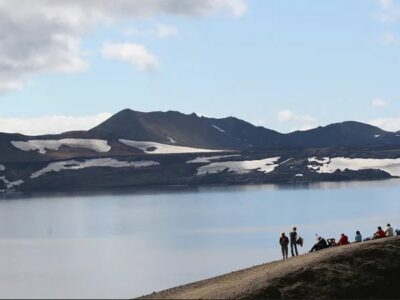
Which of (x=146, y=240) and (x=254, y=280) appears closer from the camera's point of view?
(x=254, y=280)

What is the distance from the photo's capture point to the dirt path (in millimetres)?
35438

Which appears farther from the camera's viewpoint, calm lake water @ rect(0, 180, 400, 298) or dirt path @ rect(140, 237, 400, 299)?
calm lake water @ rect(0, 180, 400, 298)

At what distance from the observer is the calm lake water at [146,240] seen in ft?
188

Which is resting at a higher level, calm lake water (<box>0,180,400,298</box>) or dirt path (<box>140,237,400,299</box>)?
dirt path (<box>140,237,400,299</box>)

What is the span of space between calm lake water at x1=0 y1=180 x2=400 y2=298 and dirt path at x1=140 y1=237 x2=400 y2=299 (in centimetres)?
547

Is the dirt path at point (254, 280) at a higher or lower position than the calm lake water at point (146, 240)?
higher

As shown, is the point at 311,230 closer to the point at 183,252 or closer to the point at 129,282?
the point at 183,252

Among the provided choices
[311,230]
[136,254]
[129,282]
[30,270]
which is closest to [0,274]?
[30,270]

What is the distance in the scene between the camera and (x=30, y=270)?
66.9 meters

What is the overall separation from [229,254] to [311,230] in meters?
30.9

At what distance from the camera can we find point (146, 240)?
104 metres

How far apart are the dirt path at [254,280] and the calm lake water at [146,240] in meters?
5.47

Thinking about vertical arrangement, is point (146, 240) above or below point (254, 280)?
below

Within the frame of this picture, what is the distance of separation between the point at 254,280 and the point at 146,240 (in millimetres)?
66934
